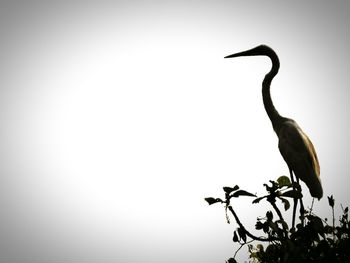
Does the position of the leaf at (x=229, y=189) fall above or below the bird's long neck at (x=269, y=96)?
below

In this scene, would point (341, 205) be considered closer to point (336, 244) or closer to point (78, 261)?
point (336, 244)

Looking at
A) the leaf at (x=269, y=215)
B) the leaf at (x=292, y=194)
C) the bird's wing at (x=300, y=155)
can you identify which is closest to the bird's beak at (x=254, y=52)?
the bird's wing at (x=300, y=155)

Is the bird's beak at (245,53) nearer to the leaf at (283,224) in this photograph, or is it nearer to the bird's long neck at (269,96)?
the bird's long neck at (269,96)

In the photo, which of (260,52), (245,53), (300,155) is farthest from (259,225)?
(260,52)

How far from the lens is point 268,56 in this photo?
449 centimetres

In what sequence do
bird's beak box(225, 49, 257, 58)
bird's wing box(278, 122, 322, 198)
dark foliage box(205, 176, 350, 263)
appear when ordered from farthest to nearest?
bird's beak box(225, 49, 257, 58)
bird's wing box(278, 122, 322, 198)
dark foliage box(205, 176, 350, 263)

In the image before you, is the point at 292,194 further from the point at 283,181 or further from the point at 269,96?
the point at 269,96

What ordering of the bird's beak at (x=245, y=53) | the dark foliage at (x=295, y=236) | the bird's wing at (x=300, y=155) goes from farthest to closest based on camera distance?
the bird's beak at (x=245, y=53)
the bird's wing at (x=300, y=155)
the dark foliage at (x=295, y=236)

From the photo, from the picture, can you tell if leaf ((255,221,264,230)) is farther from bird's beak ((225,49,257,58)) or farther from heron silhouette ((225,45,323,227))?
bird's beak ((225,49,257,58))

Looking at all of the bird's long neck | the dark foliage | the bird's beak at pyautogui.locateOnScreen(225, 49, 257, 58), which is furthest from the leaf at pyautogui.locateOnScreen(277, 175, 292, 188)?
the bird's beak at pyautogui.locateOnScreen(225, 49, 257, 58)

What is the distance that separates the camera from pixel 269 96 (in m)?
4.36

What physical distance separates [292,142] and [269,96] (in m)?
0.62

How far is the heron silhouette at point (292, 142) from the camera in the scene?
4.00 m

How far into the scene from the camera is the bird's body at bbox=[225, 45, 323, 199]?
13.1ft
